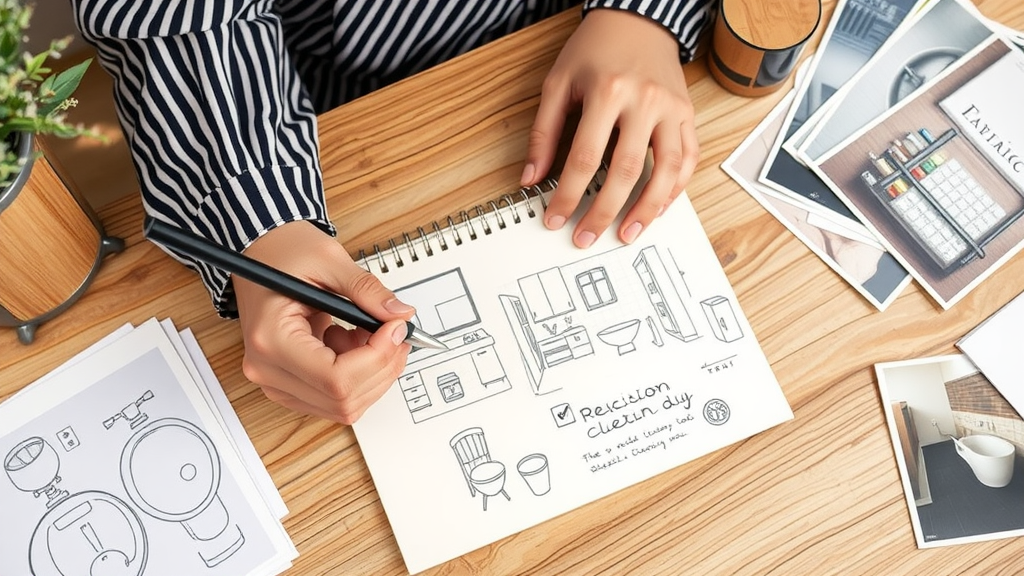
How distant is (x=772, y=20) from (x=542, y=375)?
37 cm

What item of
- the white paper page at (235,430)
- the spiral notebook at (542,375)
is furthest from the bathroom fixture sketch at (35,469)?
the spiral notebook at (542,375)

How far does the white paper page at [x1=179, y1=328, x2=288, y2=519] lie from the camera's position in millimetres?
631

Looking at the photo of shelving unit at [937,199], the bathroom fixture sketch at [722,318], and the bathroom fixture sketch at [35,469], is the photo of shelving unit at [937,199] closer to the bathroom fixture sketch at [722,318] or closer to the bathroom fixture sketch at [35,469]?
the bathroom fixture sketch at [722,318]

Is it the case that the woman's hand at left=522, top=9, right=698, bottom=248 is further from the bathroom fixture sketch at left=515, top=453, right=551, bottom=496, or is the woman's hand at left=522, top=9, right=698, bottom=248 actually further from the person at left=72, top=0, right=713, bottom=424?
the bathroom fixture sketch at left=515, top=453, right=551, bottom=496

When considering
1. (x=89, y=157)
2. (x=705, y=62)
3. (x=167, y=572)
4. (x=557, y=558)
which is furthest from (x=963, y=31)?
(x=89, y=157)

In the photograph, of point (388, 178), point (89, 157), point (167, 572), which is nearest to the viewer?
point (167, 572)

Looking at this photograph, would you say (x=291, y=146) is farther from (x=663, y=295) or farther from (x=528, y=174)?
(x=663, y=295)

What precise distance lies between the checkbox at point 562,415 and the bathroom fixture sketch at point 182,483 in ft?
0.88

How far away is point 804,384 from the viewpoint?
2.19 feet

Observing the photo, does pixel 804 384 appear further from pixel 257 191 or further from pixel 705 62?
pixel 257 191

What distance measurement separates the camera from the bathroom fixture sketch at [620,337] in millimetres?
660

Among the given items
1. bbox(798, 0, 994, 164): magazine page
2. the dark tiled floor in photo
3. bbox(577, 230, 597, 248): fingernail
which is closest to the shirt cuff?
bbox(577, 230, 597, 248): fingernail

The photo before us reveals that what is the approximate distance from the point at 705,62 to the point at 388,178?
33 centimetres

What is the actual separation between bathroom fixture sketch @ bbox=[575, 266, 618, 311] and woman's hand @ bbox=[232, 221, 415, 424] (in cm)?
16
